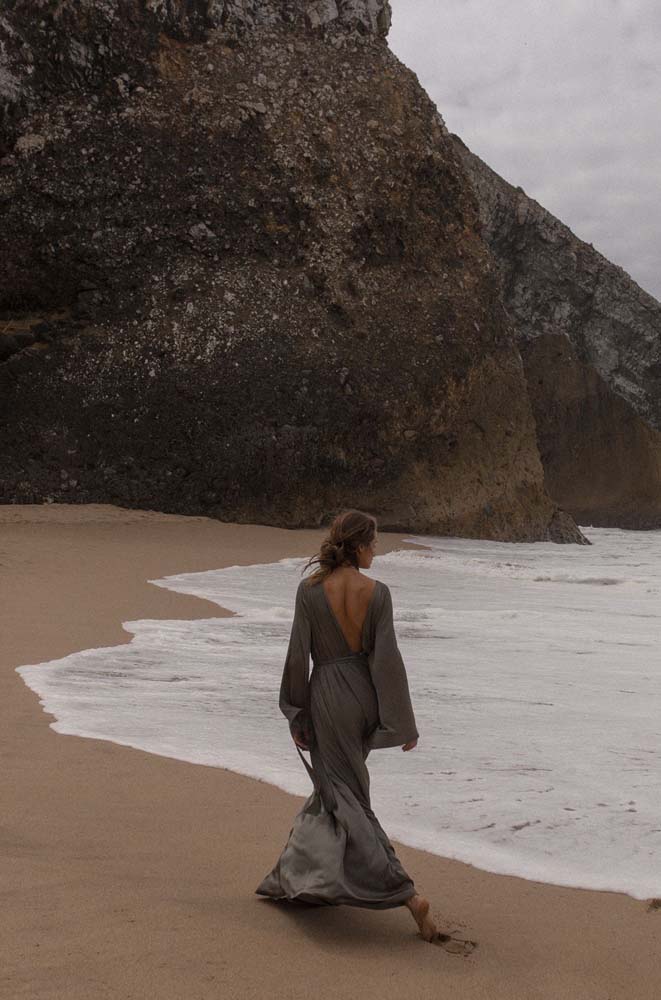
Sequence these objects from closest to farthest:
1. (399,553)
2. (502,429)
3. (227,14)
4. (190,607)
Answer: (190,607)
(399,553)
(227,14)
(502,429)

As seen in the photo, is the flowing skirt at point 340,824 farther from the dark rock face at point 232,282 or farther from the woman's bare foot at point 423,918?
the dark rock face at point 232,282

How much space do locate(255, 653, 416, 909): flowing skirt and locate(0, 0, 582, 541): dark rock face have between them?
15079 mm

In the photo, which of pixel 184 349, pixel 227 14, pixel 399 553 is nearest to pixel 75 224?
pixel 184 349

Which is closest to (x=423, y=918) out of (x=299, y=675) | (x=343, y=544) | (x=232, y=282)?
(x=299, y=675)

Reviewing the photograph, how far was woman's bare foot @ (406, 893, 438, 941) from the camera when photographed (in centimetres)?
295

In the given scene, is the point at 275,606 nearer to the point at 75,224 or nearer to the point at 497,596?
the point at 497,596

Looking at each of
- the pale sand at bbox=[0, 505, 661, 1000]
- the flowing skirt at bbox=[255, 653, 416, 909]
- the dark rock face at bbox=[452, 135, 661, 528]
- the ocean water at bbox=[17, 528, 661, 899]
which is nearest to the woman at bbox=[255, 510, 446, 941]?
the flowing skirt at bbox=[255, 653, 416, 909]

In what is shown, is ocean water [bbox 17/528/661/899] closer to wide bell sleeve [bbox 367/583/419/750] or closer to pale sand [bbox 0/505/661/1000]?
pale sand [bbox 0/505/661/1000]

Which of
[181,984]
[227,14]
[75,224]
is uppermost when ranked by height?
[227,14]

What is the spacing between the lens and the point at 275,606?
9781 mm

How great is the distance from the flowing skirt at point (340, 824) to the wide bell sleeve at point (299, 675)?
0.04m

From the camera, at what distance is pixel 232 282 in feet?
62.3

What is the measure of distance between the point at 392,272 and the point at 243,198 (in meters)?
3.16

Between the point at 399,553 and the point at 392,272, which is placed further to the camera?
the point at 392,272
